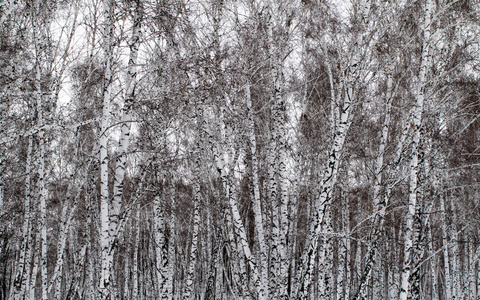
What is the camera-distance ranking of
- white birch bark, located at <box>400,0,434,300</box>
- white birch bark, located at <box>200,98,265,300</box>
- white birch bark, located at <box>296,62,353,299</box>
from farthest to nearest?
1. white birch bark, located at <box>200,98,265,300</box>
2. white birch bark, located at <box>400,0,434,300</box>
3. white birch bark, located at <box>296,62,353,299</box>

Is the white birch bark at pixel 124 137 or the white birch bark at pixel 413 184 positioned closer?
the white birch bark at pixel 124 137

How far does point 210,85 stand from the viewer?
22.5ft

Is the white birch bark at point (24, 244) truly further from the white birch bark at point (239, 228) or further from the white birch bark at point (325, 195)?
the white birch bark at point (325, 195)

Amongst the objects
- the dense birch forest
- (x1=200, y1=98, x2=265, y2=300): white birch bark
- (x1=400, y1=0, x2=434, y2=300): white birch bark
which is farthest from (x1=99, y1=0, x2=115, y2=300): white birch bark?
(x1=400, y1=0, x2=434, y2=300): white birch bark

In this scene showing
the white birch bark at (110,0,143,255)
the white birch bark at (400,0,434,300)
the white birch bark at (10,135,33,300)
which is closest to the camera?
the white birch bark at (110,0,143,255)

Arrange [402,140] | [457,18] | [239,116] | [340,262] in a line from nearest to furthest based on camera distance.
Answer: [402,140]
[239,116]
[457,18]
[340,262]

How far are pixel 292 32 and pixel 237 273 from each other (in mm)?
5967

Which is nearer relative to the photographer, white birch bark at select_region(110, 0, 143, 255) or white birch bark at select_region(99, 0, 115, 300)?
white birch bark at select_region(99, 0, 115, 300)

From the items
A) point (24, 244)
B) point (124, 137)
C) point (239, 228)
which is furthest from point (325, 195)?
point (24, 244)

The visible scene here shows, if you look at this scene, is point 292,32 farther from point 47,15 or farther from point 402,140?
point 47,15

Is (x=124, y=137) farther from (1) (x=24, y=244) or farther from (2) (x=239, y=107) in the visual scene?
(1) (x=24, y=244)

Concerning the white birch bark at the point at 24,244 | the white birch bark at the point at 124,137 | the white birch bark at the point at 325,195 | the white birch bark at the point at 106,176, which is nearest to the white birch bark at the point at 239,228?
the white birch bark at the point at 325,195

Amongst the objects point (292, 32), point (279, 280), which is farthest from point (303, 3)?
point (279, 280)

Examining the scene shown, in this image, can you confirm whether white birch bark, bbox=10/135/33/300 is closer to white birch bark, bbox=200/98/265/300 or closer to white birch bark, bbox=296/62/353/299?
white birch bark, bbox=200/98/265/300
